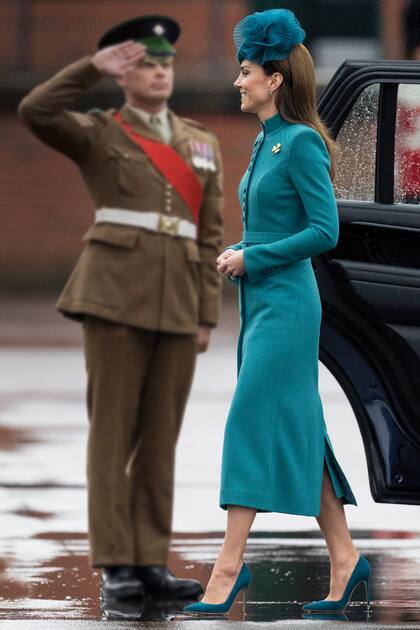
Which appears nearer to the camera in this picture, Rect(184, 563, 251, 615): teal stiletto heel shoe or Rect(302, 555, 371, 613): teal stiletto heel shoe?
Rect(184, 563, 251, 615): teal stiletto heel shoe

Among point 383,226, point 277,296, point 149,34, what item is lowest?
point 277,296

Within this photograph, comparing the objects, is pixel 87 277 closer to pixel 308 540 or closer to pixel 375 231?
pixel 375 231

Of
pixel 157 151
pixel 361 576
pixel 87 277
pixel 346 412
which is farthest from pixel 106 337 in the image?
pixel 346 412

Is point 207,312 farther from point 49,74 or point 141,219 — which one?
point 49,74

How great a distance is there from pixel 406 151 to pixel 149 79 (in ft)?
3.48

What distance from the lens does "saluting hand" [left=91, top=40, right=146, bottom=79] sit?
16.9 ft

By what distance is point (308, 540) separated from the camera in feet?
21.7

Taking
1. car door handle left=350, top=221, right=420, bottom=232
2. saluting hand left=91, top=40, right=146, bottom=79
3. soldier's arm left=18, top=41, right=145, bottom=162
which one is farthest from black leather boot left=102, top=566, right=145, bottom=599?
saluting hand left=91, top=40, right=146, bottom=79

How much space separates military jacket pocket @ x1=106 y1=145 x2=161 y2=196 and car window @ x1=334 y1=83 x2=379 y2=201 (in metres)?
0.86

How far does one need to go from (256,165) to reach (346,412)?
533 centimetres

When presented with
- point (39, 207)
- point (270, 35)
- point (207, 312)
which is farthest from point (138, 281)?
point (39, 207)

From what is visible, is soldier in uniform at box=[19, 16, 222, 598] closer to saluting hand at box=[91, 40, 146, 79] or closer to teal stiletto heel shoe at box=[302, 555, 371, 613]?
saluting hand at box=[91, 40, 146, 79]

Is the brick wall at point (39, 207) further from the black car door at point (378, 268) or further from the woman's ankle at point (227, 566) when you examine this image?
the woman's ankle at point (227, 566)

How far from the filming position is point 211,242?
5328 mm
